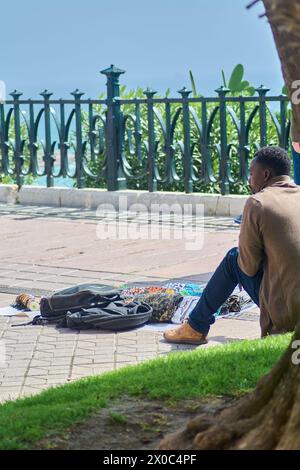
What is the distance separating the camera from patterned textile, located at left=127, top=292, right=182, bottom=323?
757cm

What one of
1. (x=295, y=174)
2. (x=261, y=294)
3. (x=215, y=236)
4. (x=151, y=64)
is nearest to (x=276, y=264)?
(x=261, y=294)

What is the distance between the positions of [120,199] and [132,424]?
27.6ft

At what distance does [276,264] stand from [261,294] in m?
0.26

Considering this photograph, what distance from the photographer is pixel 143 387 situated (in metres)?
5.35

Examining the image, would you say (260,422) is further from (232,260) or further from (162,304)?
(162,304)

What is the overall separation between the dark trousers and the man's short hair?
0.56 m

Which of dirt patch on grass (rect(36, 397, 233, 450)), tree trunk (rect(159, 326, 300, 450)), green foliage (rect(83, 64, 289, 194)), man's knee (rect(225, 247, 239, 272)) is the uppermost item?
green foliage (rect(83, 64, 289, 194))

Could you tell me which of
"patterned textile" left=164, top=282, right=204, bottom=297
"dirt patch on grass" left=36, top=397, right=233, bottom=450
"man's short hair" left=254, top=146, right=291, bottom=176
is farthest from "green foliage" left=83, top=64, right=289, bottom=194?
"dirt patch on grass" left=36, top=397, right=233, bottom=450

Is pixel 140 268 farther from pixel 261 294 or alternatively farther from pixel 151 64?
pixel 151 64

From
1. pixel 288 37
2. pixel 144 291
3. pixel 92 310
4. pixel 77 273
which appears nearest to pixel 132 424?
pixel 288 37

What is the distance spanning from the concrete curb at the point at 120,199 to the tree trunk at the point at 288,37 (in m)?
7.90

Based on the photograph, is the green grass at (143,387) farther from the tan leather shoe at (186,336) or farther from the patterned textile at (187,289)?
the patterned textile at (187,289)

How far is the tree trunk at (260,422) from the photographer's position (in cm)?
386

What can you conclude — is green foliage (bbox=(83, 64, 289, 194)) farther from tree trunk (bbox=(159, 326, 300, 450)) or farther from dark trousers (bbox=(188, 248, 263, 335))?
tree trunk (bbox=(159, 326, 300, 450))
